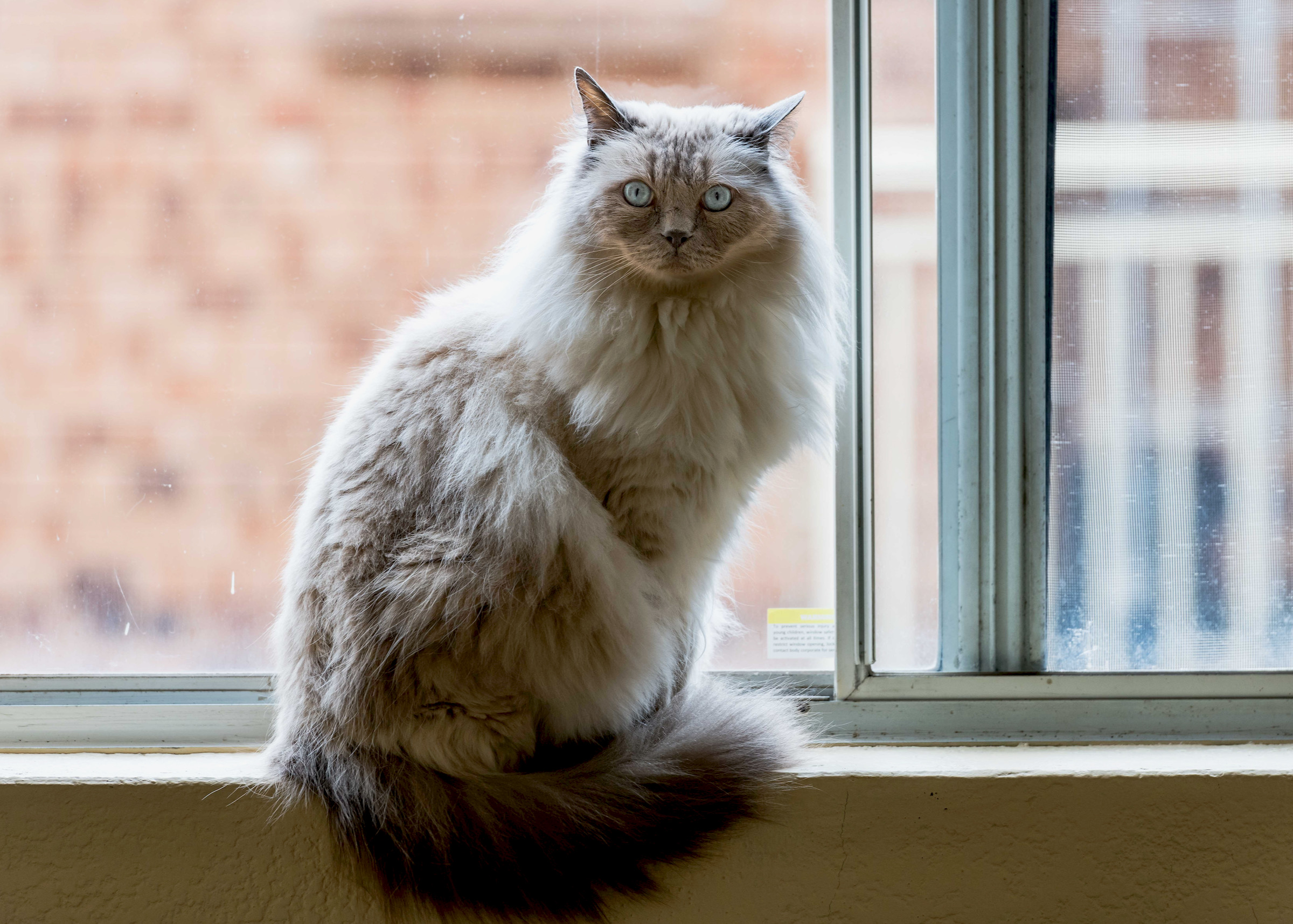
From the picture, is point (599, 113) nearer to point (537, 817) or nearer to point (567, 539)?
point (567, 539)

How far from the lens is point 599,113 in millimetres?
1268

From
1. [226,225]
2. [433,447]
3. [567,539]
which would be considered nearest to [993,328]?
[567,539]

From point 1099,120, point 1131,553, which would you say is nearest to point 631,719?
point 1131,553

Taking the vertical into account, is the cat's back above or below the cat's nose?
below

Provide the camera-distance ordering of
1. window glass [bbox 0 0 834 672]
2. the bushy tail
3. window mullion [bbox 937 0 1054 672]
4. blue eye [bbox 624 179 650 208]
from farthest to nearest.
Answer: window glass [bbox 0 0 834 672]
window mullion [bbox 937 0 1054 672]
blue eye [bbox 624 179 650 208]
the bushy tail

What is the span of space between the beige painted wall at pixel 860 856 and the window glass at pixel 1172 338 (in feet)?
1.07

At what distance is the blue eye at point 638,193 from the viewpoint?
1.23 metres

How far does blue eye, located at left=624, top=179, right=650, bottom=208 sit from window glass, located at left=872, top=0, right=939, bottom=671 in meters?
0.45

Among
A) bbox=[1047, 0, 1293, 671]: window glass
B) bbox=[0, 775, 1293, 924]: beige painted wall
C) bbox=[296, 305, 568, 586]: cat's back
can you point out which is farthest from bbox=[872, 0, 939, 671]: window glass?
bbox=[296, 305, 568, 586]: cat's back

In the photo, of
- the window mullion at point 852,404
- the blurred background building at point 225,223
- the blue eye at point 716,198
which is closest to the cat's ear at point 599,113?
the blue eye at point 716,198

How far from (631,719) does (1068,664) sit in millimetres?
734

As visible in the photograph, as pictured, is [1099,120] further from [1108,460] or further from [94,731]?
[94,731]

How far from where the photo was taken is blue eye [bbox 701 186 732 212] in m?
1.23

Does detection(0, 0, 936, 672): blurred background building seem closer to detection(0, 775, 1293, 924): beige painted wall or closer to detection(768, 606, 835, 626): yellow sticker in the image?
detection(768, 606, 835, 626): yellow sticker
